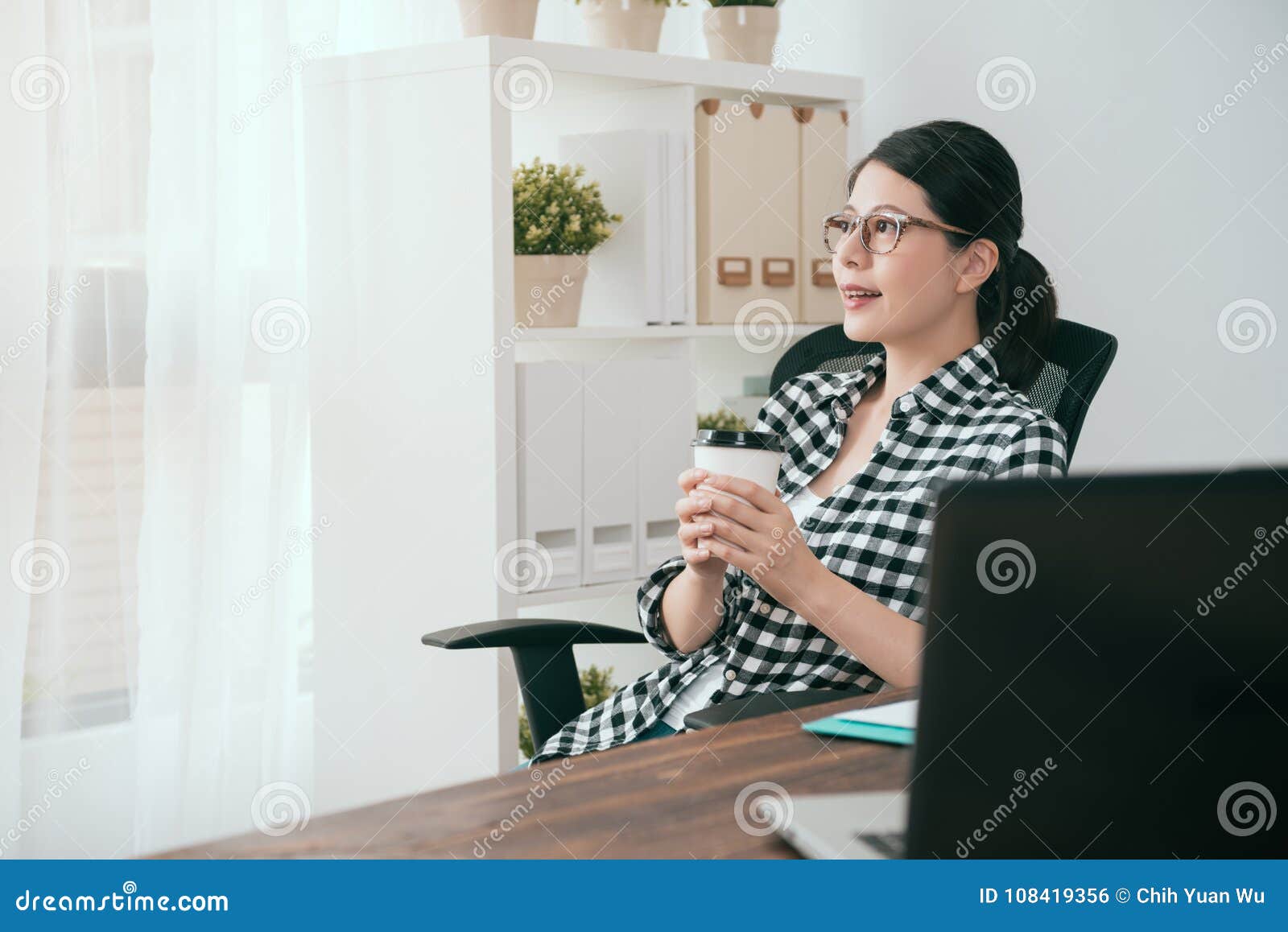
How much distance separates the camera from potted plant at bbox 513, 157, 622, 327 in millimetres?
2404

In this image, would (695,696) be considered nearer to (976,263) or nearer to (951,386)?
(951,386)

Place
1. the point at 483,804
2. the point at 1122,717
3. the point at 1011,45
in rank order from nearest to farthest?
1. the point at 1122,717
2. the point at 483,804
3. the point at 1011,45

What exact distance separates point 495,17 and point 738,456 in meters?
1.29

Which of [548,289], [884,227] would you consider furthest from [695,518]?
[548,289]

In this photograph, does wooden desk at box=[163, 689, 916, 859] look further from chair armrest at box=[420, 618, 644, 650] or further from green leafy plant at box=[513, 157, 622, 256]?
green leafy plant at box=[513, 157, 622, 256]

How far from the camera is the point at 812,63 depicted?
321 cm

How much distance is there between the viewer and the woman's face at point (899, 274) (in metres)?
1.74

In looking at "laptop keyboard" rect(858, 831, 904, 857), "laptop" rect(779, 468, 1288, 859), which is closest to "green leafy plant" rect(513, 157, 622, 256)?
"laptop keyboard" rect(858, 831, 904, 857)

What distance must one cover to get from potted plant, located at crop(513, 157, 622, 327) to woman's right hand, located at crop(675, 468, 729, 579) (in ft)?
3.17

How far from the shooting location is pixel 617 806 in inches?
36.4

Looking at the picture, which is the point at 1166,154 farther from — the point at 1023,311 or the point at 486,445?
the point at 486,445
